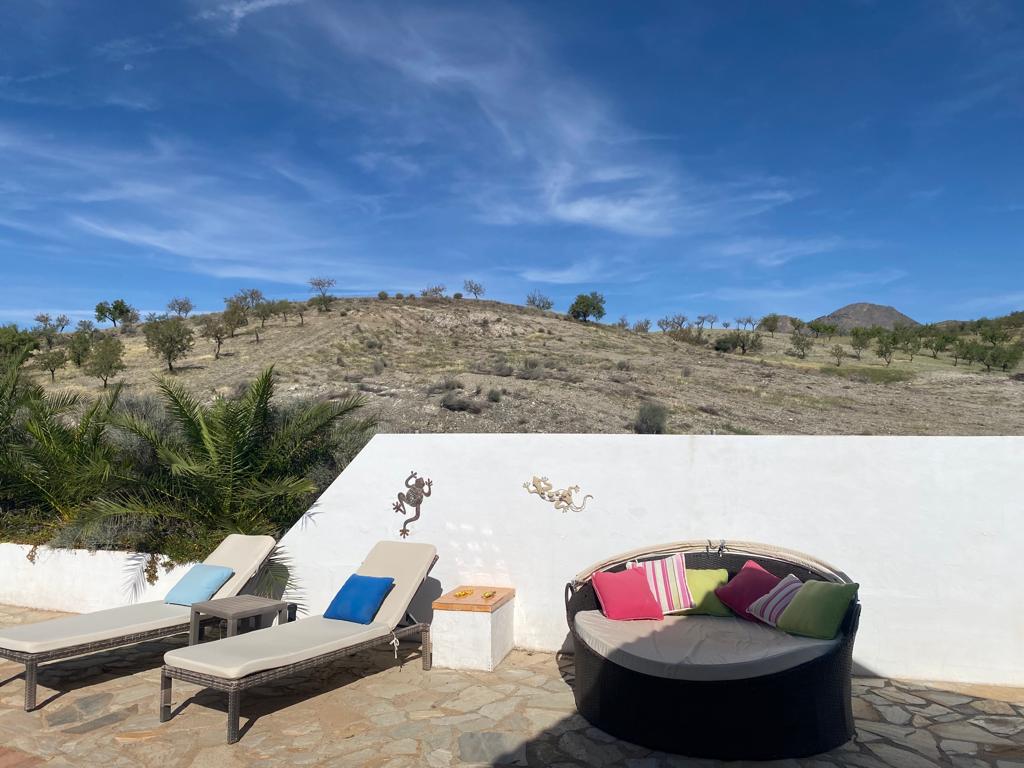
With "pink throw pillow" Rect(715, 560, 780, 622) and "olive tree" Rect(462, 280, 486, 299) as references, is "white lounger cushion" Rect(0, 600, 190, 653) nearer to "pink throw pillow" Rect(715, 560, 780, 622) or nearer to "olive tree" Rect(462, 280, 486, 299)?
"pink throw pillow" Rect(715, 560, 780, 622)

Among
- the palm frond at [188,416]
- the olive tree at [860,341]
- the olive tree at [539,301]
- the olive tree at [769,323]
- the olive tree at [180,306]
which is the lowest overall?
the palm frond at [188,416]

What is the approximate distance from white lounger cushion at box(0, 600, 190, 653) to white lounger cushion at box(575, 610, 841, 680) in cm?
314

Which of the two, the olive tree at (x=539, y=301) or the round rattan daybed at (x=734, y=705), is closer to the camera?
the round rattan daybed at (x=734, y=705)

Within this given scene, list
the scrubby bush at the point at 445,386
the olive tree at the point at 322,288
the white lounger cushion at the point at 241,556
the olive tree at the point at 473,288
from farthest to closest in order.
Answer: the olive tree at the point at 473,288 < the olive tree at the point at 322,288 < the scrubby bush at the point at 445,386 < the white lounger cushion at the point at 241,556

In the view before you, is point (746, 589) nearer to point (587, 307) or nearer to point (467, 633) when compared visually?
point (467, 633)

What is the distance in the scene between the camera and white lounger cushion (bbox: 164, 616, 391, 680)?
382 centimetres

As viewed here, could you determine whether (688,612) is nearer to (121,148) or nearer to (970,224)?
(121,148)

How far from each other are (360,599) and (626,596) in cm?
200

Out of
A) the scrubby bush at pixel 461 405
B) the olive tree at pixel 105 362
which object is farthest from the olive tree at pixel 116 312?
the scrubby bush at pixel 461 405

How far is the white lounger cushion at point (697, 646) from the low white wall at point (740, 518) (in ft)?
3.42

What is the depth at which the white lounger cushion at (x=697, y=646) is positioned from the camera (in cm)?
338

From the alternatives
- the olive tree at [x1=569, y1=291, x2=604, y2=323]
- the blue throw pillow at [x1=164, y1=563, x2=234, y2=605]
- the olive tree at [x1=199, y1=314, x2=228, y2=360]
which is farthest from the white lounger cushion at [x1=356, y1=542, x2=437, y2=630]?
the olive tree at [x1=569, y1=291, x2=604, y2=323]

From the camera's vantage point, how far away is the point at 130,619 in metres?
4.98

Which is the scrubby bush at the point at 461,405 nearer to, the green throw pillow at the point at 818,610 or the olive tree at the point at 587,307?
the green throw pillow at the point at 818,610
